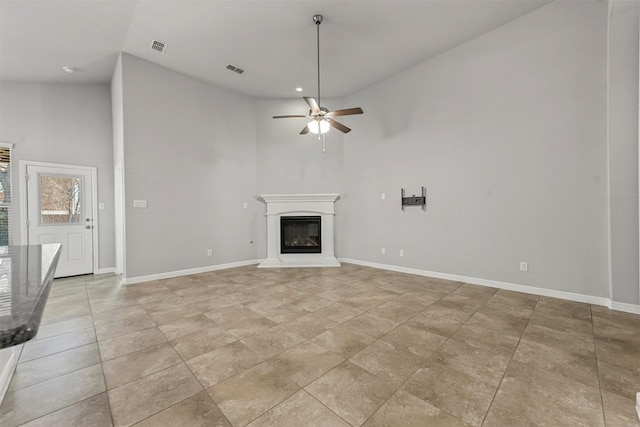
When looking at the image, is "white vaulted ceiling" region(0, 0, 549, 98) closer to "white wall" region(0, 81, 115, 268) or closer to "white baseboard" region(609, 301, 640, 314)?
"white wall" region(0, 81, 115, 268)

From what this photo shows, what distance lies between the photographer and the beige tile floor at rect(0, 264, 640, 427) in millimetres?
1549

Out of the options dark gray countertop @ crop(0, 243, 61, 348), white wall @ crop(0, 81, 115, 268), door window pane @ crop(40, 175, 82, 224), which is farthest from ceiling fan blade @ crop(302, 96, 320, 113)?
door window pane @ crop(40, 175, 82, 224)

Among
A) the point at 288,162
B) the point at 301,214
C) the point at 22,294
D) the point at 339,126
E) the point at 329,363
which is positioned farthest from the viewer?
the point at 288,162

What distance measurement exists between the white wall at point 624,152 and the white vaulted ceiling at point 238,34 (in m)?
1.00

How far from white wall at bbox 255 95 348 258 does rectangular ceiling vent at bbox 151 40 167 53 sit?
2.10 m

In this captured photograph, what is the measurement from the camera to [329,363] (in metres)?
2.03

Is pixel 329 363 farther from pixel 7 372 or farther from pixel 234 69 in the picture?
pixel 234 69

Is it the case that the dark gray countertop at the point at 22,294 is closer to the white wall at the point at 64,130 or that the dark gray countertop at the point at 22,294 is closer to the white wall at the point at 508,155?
the white wall at the point at 508,155

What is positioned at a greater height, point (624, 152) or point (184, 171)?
point (184, 171)

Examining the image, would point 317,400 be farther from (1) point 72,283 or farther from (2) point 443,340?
(1) point 72,283

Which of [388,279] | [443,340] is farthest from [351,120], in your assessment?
[443,340]

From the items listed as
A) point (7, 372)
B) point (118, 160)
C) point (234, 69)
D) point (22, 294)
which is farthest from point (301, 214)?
point (22, 294)

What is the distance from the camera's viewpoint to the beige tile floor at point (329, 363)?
5.08 ft

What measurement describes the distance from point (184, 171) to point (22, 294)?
4.70 metres
